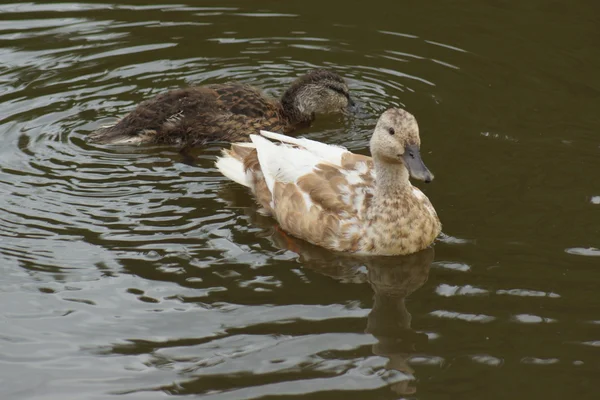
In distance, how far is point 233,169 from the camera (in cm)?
799

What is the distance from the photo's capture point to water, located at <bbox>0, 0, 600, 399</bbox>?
555 cm

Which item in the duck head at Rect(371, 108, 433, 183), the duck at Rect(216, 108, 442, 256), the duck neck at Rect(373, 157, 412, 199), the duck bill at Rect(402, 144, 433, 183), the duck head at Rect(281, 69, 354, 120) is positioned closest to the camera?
the duck bill at Rect(402, 144, 433, 183)

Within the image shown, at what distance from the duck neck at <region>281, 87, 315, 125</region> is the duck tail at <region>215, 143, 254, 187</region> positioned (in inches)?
45.4

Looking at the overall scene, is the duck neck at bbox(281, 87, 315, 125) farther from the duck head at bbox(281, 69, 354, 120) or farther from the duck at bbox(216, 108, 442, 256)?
the duck at bbox(216, 108, 442, 256)

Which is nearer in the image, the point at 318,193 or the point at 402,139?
the point at 402,139

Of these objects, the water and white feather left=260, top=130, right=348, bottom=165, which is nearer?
the water

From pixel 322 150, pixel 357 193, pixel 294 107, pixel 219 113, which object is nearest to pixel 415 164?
pixel 357 193

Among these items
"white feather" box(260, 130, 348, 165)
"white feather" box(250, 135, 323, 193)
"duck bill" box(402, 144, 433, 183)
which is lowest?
"white feather" box(250, 135, 323, 193)

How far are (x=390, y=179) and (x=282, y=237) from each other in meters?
0.92

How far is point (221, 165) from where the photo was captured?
802 cm

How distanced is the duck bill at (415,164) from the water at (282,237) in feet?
2.09

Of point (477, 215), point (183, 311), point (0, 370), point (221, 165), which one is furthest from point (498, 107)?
point (0, 370)

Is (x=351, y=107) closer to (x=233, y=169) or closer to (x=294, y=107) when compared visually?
(x=294, y=107)

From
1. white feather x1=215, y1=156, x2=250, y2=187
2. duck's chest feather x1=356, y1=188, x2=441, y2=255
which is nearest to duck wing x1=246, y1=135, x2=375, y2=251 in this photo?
duck's chest feather x1=356, y1=188, x2=441, y2=255
